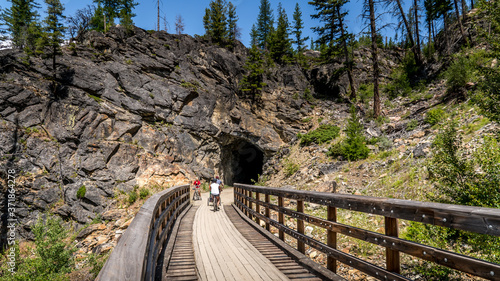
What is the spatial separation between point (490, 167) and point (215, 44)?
101ft

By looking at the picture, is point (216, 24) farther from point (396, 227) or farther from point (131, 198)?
point (396, 227)

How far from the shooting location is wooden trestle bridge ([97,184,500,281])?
5.55ft

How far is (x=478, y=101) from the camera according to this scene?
20.8 feet

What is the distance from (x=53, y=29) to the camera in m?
20.2

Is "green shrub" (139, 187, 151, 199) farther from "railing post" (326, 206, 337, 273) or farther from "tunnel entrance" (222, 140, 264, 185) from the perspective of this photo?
"railing post" (326, 206, 337, 273)

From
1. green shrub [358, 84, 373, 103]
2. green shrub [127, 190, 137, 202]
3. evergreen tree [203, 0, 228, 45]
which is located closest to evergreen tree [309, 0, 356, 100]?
green shrub [358, 84, 373, 103]

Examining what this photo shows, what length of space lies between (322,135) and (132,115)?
17.5 meters

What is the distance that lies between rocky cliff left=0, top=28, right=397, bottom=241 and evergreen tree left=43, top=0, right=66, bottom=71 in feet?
3.24

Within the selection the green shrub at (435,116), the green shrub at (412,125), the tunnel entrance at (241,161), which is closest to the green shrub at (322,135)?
the green shrub at (412,125)

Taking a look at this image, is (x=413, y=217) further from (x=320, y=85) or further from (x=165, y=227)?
(x=320, y=85)

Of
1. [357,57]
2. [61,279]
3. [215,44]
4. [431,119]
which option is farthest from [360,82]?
[61,279]

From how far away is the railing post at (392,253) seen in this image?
2514 millimetres

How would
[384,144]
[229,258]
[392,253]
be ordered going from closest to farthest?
[392,253] → [229,258] → [384,144]

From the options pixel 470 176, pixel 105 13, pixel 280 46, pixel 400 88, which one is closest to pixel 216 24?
pixel 280 46
